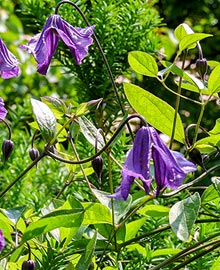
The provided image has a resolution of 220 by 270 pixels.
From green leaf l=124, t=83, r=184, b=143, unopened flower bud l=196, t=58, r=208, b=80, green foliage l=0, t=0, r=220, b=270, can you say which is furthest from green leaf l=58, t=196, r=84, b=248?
unopened flower bud l=196, t=58, r=208, b=80

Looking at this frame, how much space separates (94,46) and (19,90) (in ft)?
3.74

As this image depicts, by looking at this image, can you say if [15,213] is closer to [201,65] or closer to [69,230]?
[69,230]

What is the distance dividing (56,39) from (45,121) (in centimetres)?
13

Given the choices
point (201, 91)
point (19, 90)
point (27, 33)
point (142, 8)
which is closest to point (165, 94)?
point (19, 90)

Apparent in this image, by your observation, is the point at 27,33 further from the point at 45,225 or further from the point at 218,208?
the point at 45,225

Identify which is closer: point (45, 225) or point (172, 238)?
point (45, 225)

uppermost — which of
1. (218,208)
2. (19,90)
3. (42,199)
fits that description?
(218,208)

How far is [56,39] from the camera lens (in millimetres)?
829

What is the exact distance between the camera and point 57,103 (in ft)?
2.75

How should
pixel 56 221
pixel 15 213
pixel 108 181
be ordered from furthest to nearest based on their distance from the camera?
pixel 108 181
pixel 15 213
pixel 56 221

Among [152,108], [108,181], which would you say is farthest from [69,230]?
[108,181]

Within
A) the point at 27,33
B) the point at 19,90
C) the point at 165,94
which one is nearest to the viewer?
the point at 165,94

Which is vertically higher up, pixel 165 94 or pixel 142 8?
pixel 142 8

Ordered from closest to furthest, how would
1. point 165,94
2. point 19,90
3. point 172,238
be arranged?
point 172,238
point 165,94
point 19,90
